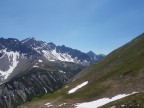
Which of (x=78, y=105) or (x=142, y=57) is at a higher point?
(x=142, y=57)

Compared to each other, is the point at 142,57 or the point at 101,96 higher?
the point at 142,57

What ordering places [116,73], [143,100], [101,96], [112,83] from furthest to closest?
[116,73]
[112,83]
[101,96]
[143,100]

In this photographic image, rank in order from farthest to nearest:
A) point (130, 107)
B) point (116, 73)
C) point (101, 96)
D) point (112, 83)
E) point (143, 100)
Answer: point (116, 73)
point (112, 83)
point (101, 96)
point (143, 100)
point (130, 107)

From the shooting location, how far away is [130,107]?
43938 millimetres

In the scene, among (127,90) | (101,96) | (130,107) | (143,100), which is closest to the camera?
(130,107)

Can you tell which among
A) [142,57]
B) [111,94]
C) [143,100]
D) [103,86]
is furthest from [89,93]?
[143,100]

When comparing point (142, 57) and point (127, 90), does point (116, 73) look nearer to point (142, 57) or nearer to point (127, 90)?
point (142, 57)

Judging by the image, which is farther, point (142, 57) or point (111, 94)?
point (142, 57)

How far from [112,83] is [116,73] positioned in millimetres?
10008

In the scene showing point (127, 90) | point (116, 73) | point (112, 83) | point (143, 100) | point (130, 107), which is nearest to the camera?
point (130, 107)

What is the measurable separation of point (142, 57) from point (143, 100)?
4796cm

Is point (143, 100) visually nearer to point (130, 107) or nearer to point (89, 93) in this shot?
point (130, 107)

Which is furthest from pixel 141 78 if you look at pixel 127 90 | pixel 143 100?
pixel 143 100

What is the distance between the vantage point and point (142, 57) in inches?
3691
